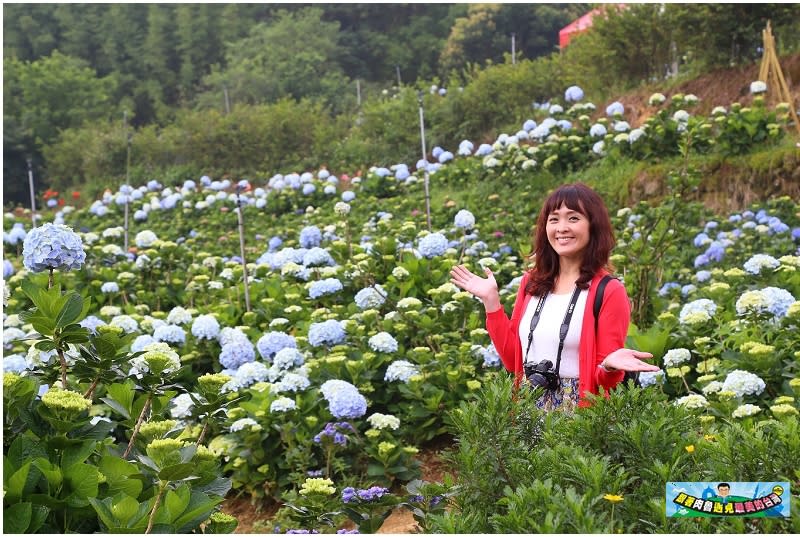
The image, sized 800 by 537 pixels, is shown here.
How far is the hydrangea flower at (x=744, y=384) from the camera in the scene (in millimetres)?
3127

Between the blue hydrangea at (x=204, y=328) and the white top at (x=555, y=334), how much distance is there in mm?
2371

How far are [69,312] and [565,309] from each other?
4.53 ft

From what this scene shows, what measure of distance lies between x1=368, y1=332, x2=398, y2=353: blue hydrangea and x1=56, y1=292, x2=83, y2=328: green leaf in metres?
2.23

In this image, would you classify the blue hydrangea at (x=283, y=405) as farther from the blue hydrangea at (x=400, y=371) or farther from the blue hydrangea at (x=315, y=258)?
the blue hydrangea at (x=315, y=258)

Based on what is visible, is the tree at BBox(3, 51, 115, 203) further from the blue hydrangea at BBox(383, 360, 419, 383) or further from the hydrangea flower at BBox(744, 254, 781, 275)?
the hydrangea flower at BBox(744, 254, 781, 275)

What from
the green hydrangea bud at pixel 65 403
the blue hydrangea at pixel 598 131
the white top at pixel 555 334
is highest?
the green hydrangea bud at pixel 65 403

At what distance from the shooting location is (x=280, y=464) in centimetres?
361

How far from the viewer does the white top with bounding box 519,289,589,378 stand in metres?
2.51

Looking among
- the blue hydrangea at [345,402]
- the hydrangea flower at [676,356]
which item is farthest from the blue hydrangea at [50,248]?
the hydrangea flower at [676,356]

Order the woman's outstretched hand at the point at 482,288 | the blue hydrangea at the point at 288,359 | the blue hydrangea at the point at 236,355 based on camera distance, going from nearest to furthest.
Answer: the woman's outstretched hand at the point at 482,288 < the blue hydrangea at the point at 288,359 < the blue hydrangea at the point at 236,355

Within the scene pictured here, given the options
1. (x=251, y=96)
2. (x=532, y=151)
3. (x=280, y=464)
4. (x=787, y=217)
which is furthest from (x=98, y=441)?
(x=251, y=96)

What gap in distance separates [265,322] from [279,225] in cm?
514

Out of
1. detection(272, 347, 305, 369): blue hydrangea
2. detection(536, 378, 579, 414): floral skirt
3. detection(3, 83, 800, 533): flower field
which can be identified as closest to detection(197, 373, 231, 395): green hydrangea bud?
detection(3, 83, 800, 533): flower field

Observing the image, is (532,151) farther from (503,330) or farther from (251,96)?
(251,96)
